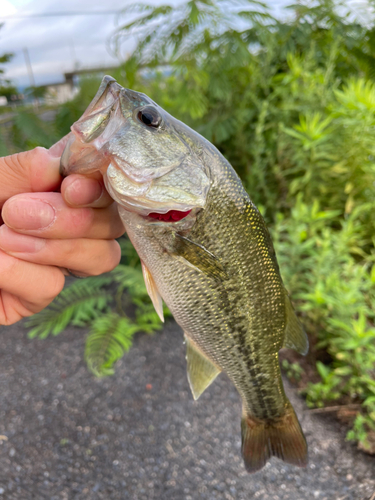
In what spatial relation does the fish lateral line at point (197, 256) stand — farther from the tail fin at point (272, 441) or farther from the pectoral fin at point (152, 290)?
the tail fin at point (272, 441)

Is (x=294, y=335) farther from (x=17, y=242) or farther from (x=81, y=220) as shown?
(x=17, y=242)

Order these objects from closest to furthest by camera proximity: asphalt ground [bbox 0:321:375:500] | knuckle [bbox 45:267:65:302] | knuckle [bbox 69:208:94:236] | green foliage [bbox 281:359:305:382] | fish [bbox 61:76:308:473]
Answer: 1. fish [bbox 61:76:308:473]
2. knuckle [bbox 69:208:94:236]
3. knuckle [bbox 45:267:65:302]
4. asphalt ground [bbox 0:321:375:500]
5. green foliage [bbox 281:359:305:382]

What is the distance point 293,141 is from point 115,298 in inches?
76.5

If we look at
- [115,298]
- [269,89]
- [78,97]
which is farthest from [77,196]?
[78,97]

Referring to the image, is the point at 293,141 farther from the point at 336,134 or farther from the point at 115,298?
the point at 115,298

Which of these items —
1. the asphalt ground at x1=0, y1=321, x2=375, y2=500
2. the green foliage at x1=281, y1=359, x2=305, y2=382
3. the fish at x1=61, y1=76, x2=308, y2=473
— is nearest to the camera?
the fish at x1=61, y1=76, x2=308, y2=473

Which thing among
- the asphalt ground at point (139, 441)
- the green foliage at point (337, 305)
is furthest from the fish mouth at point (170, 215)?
the asphalt ground at point (139, 441)

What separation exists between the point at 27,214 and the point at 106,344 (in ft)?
5.32

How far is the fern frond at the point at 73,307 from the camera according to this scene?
2.60m

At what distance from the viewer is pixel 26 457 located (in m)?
1.88

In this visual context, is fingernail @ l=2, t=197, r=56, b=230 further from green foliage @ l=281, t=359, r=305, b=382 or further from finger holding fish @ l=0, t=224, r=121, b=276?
green foliage @ l=281, t=359, r=305, b=382

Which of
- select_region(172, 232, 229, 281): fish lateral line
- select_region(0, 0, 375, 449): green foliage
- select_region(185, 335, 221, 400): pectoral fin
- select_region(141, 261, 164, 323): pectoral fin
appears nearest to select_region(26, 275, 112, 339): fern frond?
select_region(0, 0, 375, 449): green foliage

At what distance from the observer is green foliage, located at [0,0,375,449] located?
1.99 meters

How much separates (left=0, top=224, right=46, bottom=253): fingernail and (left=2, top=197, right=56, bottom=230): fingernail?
4 centimetres
